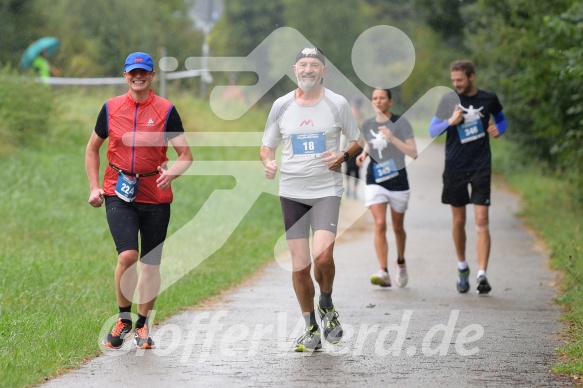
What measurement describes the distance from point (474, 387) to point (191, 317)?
334 centimetres

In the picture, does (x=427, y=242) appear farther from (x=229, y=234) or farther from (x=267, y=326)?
(x=267, y=326)

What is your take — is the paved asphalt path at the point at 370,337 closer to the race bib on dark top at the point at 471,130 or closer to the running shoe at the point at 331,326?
the running shoe at the point at 331,326

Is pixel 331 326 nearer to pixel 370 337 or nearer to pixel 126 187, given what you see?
pixel 370 337

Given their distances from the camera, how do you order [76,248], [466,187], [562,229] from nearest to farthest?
[466,187]
[76,248]
[562,229]

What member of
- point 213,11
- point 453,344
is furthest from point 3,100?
point 453,344

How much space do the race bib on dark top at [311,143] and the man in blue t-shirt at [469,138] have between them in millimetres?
3453

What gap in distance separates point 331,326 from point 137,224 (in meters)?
1.57

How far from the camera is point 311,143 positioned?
7859 mm

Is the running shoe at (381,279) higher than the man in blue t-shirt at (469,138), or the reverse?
the man in blue t-shirt at (469,138)

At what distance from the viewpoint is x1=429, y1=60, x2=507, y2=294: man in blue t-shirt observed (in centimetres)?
1114

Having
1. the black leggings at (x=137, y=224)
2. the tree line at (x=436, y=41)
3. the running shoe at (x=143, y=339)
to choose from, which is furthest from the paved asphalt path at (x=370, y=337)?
the tree line at (x=436, y=41)

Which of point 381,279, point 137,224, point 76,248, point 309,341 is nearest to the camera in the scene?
point 309,341

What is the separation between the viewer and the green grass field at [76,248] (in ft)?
25.5

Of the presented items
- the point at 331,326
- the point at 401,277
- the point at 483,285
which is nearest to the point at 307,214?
the point at 331,326
